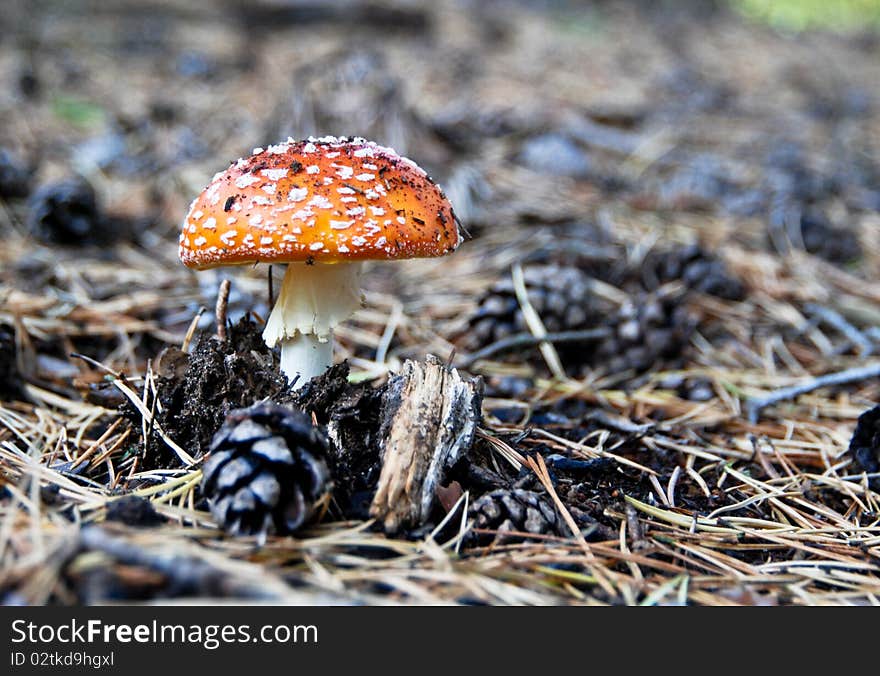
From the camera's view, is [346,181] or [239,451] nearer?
[239,451]

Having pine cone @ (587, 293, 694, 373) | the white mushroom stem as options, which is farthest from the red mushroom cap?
pine cone @ (587, 293, 694, 373)

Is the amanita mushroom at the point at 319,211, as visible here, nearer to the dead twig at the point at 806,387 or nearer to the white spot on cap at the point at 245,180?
the white spot on cap at the point at 245,180

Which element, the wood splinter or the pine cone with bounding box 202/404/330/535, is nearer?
the pine cone with bounding box 202/404/330/535

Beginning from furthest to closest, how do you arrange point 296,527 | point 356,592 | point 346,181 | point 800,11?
point 800,11
point 346,181
point 296,527
point 356,592

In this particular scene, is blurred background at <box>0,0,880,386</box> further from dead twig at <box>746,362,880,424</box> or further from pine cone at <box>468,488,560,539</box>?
pine cone at <box>468,488,560,539</box>
